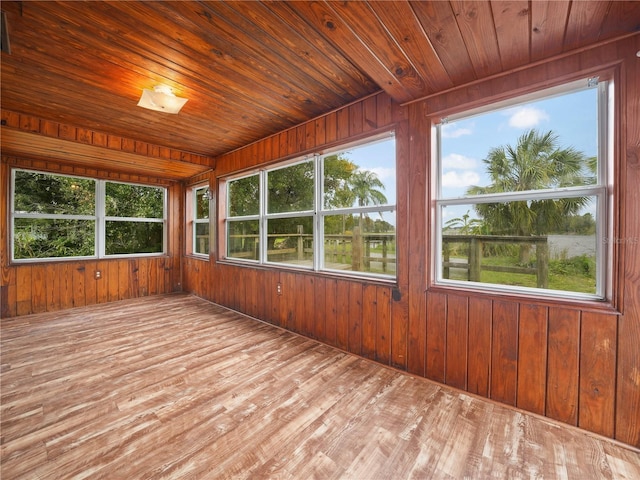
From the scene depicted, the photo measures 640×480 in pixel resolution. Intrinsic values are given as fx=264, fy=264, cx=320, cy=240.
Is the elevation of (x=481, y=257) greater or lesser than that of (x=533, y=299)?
greater

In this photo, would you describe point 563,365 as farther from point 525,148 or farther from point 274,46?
point 274,46

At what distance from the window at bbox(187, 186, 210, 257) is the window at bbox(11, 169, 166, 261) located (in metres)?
0.54

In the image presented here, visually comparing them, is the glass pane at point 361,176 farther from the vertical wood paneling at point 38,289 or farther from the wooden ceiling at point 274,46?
the vertical wood paneling at point 38,289

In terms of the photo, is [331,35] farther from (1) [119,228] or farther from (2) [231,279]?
(1) [119,228]

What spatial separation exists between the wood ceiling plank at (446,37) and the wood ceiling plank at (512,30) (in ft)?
0.59

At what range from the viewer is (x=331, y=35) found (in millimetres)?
1523

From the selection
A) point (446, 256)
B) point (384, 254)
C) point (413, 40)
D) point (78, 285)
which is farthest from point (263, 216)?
point (78, 285)

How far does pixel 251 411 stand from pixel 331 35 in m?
2.37

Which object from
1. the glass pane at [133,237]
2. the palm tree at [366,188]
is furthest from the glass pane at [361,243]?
the glass pane at [133,237]

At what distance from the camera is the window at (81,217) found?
3.81 metres

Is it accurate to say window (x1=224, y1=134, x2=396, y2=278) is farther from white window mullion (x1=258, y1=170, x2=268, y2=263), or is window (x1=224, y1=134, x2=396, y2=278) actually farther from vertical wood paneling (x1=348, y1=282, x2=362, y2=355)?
vertical wood paneling (x1=348, y1=282, x2=362, y2=355)

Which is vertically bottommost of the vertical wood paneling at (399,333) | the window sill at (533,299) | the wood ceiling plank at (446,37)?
the vertical wood paneling at (399,333)

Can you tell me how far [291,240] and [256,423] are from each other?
211cm

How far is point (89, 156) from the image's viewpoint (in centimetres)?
374
